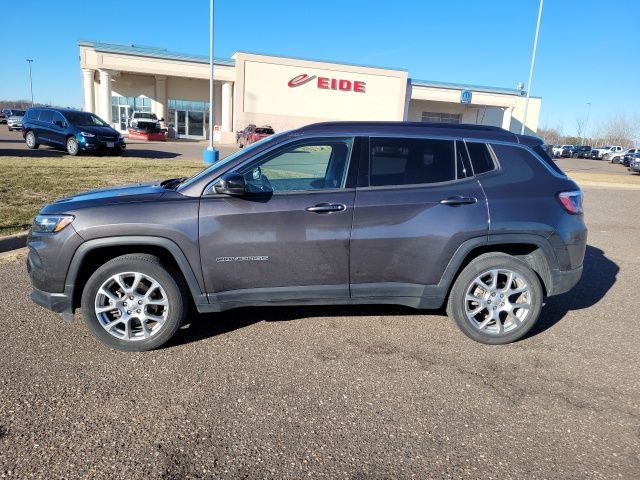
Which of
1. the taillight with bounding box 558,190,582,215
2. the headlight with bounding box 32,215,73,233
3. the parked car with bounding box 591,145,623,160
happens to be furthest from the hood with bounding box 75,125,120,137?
the parked car with bounding box 591,145,623,160

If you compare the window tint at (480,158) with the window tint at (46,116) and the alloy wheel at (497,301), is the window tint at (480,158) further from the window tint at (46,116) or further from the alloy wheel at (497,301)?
the window tint at (46,116)

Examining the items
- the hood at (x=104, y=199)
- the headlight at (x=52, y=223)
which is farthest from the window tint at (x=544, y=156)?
the headlight at (x=52, y=223)

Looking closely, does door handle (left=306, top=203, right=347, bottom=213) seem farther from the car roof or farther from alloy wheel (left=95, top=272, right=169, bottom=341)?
alloy wheel (left=95, top=272, right=169, bottom=341)

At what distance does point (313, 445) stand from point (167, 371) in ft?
4.35

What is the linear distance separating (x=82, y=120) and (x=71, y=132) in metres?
0.88

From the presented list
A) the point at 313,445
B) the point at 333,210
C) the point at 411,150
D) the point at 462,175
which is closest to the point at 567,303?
the point at 462,175

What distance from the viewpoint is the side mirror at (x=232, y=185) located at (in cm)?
354

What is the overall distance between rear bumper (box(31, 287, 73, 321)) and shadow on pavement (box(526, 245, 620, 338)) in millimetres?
3829

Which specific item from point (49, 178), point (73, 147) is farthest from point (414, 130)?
point (73, 147)

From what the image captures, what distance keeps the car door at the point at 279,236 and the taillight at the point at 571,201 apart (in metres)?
1.81

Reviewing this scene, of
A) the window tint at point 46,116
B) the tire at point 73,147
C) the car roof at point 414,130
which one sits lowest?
the tire at point 73,147

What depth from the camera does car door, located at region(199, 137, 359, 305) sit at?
12.0 ft

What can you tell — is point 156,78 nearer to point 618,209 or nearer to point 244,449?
point 618,209

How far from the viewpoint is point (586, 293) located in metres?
5.46
